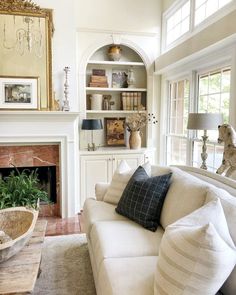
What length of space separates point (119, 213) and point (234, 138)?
1238 millimetres

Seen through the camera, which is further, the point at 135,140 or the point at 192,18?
the point at 135,140

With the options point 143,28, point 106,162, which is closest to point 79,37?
point 143,28

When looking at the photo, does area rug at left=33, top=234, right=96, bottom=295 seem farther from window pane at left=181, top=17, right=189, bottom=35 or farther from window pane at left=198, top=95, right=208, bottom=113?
window pane at left=181, top=17, right=189, bottom=35

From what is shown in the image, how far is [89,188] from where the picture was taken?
4277 mm

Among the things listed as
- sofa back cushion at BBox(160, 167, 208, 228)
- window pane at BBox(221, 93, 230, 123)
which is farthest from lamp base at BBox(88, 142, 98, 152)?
sofa back cushion at BBox(160, 167, 208, 228)

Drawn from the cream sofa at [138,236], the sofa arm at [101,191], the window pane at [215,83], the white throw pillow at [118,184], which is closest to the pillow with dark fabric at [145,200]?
the cream sofa at [138,236]

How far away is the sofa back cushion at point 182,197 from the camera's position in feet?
6.20

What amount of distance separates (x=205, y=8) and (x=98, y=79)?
6.15 feet

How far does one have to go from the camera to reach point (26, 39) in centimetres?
372

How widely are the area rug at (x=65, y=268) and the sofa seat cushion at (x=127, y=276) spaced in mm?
673

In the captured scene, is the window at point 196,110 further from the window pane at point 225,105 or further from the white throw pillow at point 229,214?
the white throw pillow at point 229,214

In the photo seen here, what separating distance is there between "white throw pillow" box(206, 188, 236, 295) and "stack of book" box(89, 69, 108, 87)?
10.1 feet

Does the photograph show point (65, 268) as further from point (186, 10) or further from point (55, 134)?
point (186, 10)

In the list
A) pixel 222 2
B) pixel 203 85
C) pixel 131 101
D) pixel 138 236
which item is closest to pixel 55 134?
pixel 131 101
